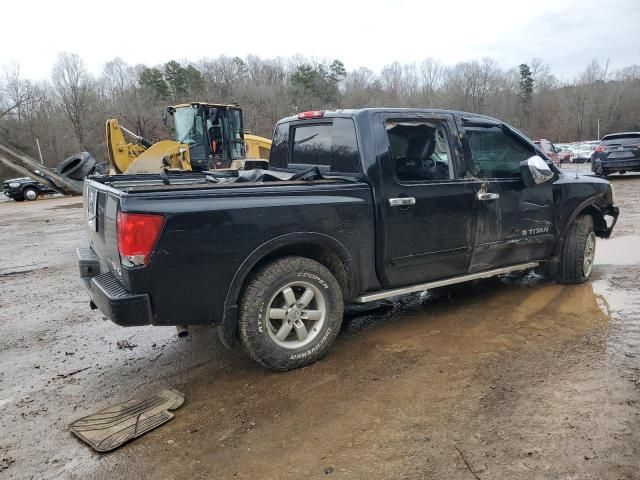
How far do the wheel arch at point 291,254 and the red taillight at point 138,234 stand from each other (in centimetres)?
61

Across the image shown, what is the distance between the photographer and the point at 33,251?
32.6ft

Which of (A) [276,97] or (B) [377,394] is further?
(A) [276,97]

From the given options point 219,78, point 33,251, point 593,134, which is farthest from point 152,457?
point 593,134

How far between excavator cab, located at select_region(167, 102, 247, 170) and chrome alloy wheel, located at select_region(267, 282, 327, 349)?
1232 centimetres

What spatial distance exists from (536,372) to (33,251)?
9651 mm

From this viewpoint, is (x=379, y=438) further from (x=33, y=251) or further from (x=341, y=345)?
(x=33, y=251)

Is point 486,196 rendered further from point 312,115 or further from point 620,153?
point 620,153

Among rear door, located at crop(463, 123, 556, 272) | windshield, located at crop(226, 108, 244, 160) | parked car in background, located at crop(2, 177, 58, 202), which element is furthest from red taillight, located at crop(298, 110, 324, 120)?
parked car in background, located at crop(2, 177, 58, 202)

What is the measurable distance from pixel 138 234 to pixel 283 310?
1.17 meters

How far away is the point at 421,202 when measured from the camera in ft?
13.7

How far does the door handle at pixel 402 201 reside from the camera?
13.1ft

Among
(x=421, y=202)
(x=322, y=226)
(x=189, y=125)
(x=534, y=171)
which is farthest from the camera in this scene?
(x=189, y=125)

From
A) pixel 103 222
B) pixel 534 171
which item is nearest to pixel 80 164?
pixel 103 222

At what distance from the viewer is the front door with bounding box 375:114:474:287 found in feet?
13.3
